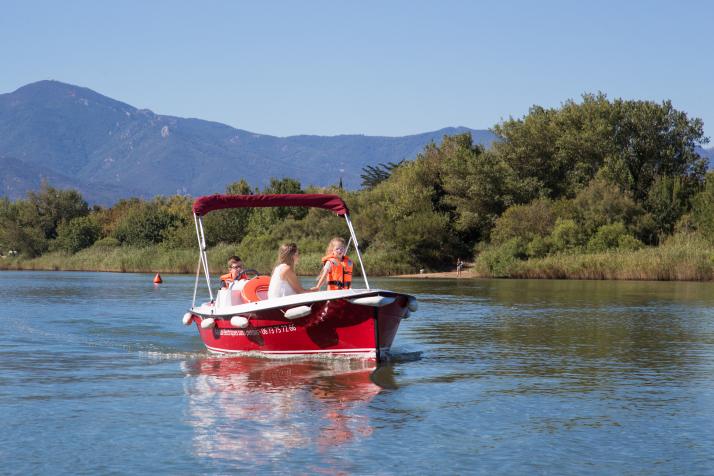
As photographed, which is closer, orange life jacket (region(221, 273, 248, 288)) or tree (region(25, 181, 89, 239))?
orange life jacket (region(221, 273, 248, 288))

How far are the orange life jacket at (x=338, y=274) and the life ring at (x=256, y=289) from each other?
5.93ft

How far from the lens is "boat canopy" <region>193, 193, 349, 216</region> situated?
706 inches

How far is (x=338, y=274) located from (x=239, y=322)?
191 centimetres

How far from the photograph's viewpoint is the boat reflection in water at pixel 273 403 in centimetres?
1054

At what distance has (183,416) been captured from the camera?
12.1 meters

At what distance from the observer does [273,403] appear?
13.0 metres

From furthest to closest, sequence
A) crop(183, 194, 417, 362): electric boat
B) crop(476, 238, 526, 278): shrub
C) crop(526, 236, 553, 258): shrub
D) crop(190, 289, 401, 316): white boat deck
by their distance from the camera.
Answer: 1. crop(526, 236, 553, 258): shrub
2. crop(476, 238, 526, 278): shrub
3. crop(183, 194, 417, 362): electric boat
4. crop(190, 289, 401, 316): white boat deck

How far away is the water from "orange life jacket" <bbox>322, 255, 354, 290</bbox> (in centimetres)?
127

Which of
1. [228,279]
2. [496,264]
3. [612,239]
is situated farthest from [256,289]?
[612,239]

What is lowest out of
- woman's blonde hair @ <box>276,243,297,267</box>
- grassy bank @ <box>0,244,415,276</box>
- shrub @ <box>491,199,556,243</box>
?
woman's blonde hair @ <box>276,243,297,267</box>

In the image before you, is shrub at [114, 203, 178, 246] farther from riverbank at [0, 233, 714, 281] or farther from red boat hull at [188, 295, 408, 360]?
red boat hull at [188, 295, 408, 360]

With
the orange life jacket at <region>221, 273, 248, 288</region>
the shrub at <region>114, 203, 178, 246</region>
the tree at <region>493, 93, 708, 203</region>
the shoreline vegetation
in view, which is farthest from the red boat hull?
the shrub at <region>114, 203, 178, 246</region>

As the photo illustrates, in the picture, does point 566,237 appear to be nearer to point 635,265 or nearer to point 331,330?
point 635,265

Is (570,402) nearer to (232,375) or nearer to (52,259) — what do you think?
(232,375)
